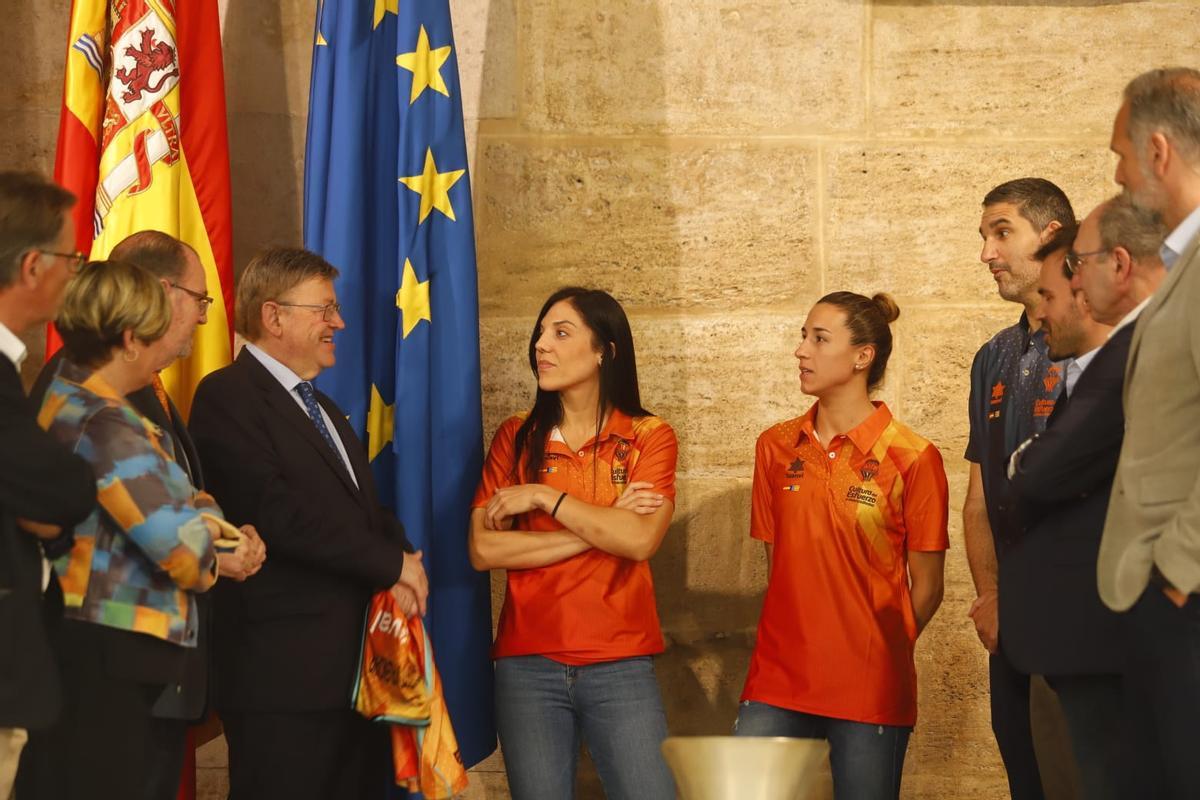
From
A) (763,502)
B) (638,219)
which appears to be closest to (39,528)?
(763,502)

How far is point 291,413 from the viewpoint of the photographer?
314 centimetres

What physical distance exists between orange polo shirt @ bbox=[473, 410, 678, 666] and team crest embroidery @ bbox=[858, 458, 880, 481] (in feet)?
1.68

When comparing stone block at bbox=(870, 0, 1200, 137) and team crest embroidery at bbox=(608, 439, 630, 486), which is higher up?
stone block at bbox=(870, 0, 1200, 137)

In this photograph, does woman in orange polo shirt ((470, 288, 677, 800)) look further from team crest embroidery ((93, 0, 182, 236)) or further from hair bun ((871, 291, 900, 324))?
team crest embroidery ((93, 0, 182, 236))

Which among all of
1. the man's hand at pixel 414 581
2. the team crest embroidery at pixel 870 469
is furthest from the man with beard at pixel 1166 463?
the man's hand at pixel 414 581

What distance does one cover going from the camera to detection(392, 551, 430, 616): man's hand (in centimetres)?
320

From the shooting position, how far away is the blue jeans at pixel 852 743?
3.35 metres

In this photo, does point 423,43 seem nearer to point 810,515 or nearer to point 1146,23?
point 810,515

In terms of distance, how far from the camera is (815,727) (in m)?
3.46

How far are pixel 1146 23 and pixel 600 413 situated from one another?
2.33 metres

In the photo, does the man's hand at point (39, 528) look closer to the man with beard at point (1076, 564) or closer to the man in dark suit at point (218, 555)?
the man in dark suit at point (218, 555)

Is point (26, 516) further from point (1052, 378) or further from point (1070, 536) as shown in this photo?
point (1052, 378)

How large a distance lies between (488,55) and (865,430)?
1857mm

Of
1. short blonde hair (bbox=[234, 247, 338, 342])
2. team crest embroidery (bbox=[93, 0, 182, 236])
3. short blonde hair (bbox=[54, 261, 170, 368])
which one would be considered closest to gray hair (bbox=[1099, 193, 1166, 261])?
short blonde hair (bbox=[234, 247, 338, 342])
